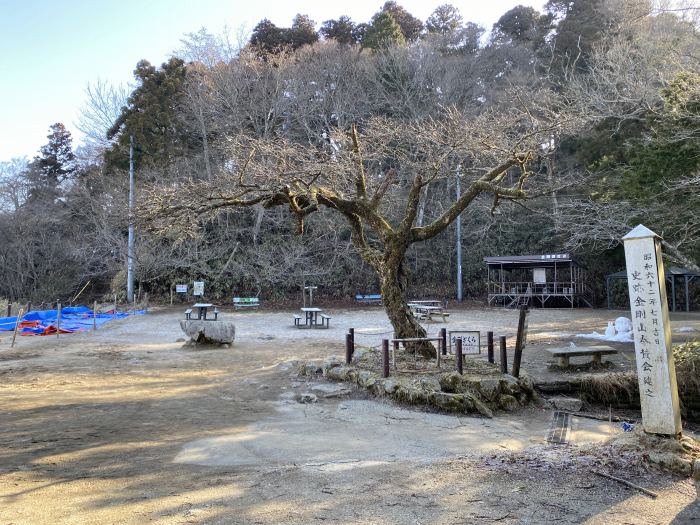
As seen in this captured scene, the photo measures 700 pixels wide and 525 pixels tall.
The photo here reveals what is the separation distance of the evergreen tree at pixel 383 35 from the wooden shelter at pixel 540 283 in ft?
46.3

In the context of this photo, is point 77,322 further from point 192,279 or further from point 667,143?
point 667,143

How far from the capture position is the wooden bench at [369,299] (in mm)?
23969

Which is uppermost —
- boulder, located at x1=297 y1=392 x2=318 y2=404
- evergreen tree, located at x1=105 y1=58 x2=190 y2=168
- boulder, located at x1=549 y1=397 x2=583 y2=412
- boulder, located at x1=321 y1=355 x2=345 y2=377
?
evergreen tree, located at x1=105 y1=58 x2=190 y2=168

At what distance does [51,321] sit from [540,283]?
2035 centimetres

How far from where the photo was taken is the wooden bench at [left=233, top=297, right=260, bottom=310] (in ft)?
73.2

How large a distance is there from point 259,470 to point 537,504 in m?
2.18

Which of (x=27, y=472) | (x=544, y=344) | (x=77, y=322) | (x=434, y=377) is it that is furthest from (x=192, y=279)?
(x=27, y=472)

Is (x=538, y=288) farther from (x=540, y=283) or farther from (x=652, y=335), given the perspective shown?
(x=652, y=335)

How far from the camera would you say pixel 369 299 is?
985 inches

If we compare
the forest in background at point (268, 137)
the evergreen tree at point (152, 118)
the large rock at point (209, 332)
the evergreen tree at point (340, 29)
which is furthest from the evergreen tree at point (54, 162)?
the large rock at point (209, 332)

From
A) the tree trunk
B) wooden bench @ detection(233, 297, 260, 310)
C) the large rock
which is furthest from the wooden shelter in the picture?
the tree trunk

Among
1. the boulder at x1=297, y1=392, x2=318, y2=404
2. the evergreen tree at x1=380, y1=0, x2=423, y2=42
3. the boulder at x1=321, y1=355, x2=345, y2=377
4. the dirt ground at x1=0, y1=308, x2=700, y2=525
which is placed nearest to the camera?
the dirt ground at x1=0, y1=308, x2=700, y2=525

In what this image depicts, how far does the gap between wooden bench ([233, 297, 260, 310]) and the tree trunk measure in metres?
14.3

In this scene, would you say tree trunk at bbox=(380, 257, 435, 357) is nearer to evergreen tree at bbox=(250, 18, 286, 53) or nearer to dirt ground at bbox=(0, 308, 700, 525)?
dirt ground at bbox=(0, 308, 700, 525)
